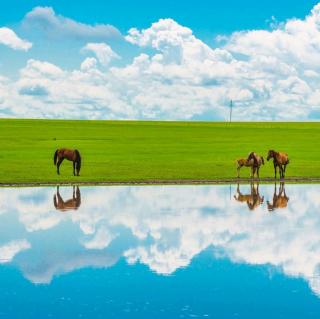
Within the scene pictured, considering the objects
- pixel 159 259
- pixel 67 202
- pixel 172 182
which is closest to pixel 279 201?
pixel 67 202

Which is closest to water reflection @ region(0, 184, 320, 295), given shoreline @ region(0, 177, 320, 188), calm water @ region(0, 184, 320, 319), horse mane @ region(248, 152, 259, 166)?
calm water @ region(0, 184, 320, 319)

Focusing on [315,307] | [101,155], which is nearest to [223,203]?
[315,307]

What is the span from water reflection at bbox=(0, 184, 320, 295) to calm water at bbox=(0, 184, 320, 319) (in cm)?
4

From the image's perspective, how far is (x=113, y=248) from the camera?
19.1m

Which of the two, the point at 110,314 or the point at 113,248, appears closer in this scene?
the point at 110,314

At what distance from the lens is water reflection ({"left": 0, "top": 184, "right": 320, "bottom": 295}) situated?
57.1 feet

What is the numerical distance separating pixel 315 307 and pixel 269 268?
330 cm

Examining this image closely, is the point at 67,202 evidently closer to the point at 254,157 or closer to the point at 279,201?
the point at 279,201

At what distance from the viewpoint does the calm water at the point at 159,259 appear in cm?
1342

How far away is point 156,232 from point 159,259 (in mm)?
4089

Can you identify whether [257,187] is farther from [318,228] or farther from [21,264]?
[21,264]

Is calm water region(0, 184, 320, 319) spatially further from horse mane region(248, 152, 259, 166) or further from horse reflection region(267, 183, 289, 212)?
horse mane region(248, 152, 259, 166)

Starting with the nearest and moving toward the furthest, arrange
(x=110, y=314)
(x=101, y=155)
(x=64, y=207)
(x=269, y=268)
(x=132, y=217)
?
(x=110, y=314)
(x=269, y=268)
(x=132, y=217)
(x=64, y=207)
(x=101, y=155)

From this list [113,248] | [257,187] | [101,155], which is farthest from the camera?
[101,155]
